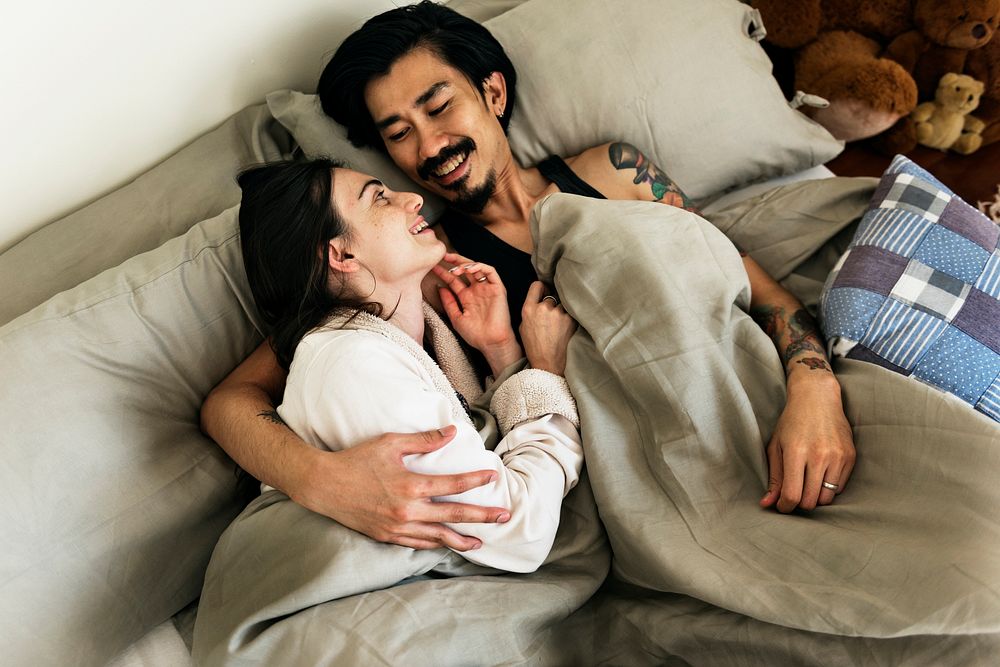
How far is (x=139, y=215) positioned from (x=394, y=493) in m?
0.75

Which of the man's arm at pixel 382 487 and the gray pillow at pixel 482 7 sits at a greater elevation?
the gray pillow at pixel 482 7

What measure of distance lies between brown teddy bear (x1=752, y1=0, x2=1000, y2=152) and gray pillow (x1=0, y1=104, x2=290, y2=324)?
143 centimetres

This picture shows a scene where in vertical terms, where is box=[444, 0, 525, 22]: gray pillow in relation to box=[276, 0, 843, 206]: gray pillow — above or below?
above

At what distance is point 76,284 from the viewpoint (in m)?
1.27

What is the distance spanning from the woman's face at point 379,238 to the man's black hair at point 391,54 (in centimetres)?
27

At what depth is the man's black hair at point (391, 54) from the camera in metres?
1.44

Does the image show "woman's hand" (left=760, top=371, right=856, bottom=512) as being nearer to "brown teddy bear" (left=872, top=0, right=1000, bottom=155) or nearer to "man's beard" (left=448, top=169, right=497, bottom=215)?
"man's beard" (left=448, top=169, right=497, bottom=215)

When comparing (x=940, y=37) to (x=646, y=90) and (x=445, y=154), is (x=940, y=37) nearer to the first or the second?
(x=646, y=90)

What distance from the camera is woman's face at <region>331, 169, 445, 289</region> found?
4.01 ft

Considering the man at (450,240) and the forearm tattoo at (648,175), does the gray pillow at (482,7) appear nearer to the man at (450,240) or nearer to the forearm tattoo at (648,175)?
the man at (450,240)

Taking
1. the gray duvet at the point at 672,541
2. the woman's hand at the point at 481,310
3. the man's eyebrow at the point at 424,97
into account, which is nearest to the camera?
the gray duvet at the point at 672,541

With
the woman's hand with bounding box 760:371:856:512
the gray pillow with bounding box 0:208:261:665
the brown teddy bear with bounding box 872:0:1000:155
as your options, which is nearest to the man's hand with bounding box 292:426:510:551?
the gray pillow with bounding box 0:208:261:665

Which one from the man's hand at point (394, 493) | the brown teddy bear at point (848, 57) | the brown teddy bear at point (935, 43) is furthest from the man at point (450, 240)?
the brown teddy bear at point (935, 43)

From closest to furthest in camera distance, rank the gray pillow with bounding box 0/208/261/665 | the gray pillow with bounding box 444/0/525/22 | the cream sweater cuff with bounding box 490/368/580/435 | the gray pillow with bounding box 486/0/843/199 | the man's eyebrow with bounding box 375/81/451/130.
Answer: the gray pillow with bounding box 0/208/261/665
the cream sweater cuff with bounding box 490/368/580/435
the man's eyebrow with bounding box 375/81/451/130
the gray pillow with bounding box 486/0/843/199
the gray pillow with bounding box 444/0/525/22
